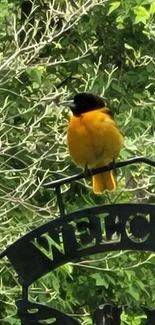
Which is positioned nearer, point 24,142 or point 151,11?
point 151,11

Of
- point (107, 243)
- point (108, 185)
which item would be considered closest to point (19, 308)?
point (107, 243)

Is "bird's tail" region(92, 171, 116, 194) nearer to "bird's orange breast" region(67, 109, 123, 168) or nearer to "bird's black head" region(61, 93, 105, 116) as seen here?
"bird's orange breast" region(67, 109, 123, 168)

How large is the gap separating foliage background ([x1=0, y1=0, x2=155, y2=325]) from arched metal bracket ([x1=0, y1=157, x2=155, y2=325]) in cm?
156

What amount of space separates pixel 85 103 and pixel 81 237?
87cm

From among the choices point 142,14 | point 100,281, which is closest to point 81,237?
point 142,14

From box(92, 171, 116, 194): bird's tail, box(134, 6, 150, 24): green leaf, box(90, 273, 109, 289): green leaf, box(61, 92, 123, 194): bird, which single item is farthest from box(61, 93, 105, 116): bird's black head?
box(90, 273, 109, 289): green leaf

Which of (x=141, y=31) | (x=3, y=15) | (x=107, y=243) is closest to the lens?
(x=107, y=243)

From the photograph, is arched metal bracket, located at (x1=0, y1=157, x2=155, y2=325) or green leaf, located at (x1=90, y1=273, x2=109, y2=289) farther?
green leaf, located at (x1=90, y1=273, x2=109, y2=289)

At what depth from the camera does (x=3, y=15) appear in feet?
11.6

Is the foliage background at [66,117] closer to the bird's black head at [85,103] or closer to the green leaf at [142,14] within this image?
the green leaf at [142,14]

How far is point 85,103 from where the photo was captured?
2.35 meters

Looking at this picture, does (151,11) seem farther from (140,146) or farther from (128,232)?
(128,232)

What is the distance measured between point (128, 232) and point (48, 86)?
2258 millimetres

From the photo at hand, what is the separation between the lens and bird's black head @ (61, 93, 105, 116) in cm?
228
